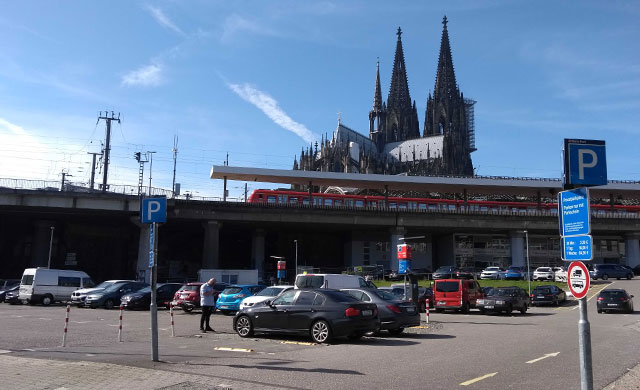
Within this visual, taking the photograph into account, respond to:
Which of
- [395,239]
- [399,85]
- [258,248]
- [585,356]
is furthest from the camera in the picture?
[399,85]

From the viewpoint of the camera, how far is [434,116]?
458ft

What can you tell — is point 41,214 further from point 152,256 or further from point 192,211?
point 152,256

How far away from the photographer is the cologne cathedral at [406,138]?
4897 inches

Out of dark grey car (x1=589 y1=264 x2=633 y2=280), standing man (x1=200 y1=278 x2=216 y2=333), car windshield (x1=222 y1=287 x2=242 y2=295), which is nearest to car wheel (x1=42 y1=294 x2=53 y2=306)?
car windshield (x1=222 y1=287 x2=242 y2=295)

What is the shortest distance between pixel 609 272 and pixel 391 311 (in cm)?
4406

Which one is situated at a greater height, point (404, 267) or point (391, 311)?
point (404, 267)

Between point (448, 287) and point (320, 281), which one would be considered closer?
point (320, 281)

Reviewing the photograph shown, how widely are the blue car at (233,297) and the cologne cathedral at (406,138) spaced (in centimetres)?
9413

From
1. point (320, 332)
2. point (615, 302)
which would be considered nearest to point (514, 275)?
point (615, 302)

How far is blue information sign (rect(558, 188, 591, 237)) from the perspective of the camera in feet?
22.5

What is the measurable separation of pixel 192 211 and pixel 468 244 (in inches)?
1459

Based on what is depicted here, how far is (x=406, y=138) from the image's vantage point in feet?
476

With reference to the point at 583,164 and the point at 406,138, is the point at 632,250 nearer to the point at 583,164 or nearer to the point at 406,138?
the point at 583,164

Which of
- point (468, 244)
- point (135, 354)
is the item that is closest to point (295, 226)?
point (468, 244)
